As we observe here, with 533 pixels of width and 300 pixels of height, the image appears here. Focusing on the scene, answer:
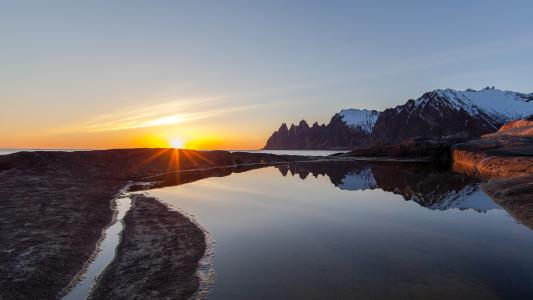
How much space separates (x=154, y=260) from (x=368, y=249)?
11.0m

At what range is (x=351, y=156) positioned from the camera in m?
156

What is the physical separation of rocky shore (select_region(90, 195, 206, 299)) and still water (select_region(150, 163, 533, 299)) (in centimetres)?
124

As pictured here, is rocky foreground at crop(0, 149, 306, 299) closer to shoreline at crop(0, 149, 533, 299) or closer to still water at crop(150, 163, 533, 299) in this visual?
shoreline at crop(0, 149, 533, 299)

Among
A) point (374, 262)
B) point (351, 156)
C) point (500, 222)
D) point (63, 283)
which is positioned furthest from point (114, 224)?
point (351, 156)

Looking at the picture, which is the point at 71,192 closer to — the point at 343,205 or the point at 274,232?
the point at 274,232

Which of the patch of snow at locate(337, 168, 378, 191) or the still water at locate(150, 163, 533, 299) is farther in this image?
the patch of snow at locate(337, 168, 378, 191)

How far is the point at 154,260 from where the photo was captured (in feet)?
52.1

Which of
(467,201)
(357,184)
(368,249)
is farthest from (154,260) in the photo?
(357,184)

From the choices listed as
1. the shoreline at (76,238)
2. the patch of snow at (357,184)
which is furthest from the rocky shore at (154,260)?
the patch of snow at (357,184)

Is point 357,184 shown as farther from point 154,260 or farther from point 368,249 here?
point 154,260

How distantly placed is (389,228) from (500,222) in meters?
8.28

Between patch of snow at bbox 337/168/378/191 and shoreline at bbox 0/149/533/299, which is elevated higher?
shoreline at bbox 0/149/533/299

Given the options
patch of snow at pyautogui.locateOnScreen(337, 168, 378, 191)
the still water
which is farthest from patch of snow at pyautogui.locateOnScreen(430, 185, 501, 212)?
patch of snow at pyautogui.locateOnScreen(337, 168, 378, 191)

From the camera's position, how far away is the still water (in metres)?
12.5
